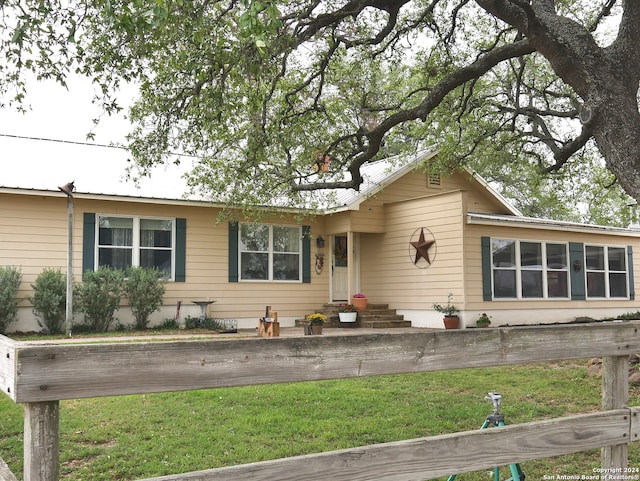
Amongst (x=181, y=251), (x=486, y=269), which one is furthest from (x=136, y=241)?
(x=486, y=269)

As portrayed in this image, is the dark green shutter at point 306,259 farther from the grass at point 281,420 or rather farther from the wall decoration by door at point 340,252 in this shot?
the grass at point 281,420

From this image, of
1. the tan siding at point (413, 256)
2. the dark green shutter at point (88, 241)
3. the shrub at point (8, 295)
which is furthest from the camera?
the tan siding at point (413, 256)

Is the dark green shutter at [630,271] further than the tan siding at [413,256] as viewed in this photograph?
Yes

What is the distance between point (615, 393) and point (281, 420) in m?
3.55

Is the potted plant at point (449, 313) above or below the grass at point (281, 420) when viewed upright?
above

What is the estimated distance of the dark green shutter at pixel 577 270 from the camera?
1728 centimetres

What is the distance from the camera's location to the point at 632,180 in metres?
6.22

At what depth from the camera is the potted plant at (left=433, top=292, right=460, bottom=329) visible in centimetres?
1433

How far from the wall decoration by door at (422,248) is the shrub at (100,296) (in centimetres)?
740

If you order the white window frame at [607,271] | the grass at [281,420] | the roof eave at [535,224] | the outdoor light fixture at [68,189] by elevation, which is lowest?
the grass at [281,420]

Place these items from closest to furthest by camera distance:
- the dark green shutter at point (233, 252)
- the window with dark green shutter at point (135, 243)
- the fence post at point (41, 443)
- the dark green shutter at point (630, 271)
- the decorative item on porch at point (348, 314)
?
the fence post at point (41, 443), the window with dark green shutter at point (135, 243), the decorative item on porch at point (348, 314), the dark green shutter at point (233, 252), the dark green shutter at point (630, 271)

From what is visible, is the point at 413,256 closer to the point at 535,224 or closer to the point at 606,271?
the point at 535,224

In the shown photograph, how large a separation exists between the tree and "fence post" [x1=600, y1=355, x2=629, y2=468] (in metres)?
3.19

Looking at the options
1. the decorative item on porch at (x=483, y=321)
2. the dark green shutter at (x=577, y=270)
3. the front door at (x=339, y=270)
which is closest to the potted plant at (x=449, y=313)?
the decorative item on porch at (x=483, y=321)
